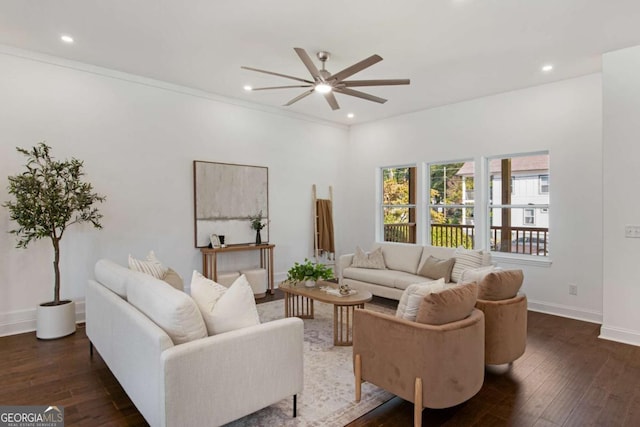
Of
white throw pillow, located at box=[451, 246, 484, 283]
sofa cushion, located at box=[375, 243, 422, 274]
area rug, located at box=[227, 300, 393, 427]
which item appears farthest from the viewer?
sofa cushion, located at box=[375, 243, 422, 274]

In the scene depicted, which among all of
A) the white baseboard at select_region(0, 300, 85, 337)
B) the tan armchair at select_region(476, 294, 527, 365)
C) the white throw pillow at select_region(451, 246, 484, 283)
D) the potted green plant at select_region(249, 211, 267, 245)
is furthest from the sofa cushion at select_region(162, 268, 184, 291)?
the white throw pillow at select_region(451, 246, 484, 283)

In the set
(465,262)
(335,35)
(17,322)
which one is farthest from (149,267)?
(465,262)

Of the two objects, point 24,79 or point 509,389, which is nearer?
point 509,389

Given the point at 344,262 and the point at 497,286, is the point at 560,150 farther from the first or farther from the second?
the point at 344,262

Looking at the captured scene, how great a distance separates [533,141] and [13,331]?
22.9ft

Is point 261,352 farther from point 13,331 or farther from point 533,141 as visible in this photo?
point 533,141

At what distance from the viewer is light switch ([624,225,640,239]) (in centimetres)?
371

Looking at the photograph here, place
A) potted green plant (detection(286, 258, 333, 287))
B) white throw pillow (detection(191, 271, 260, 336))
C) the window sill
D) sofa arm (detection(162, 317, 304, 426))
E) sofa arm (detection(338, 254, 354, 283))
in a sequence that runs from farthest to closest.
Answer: sofa arm (detection(338, 254, 354, 283))
the window sill
potted green plant (detection(286, 258, 333, 287))
white throw pillow (detection(191, 271, 260, 336))
sofa arm (detection(162, 317, 304, 426))

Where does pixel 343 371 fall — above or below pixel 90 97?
below

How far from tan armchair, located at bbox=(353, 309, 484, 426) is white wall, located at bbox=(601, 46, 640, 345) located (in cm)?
250

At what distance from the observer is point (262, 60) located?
4.19m

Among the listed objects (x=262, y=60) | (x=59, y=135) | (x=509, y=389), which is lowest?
(x=509, y=389)

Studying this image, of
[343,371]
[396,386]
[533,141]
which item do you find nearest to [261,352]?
[396,386]

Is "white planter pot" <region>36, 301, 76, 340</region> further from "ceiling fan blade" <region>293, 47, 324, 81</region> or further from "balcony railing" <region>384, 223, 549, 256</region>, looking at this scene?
"balcony railing" <region>384, 223, 549, 256</region>
